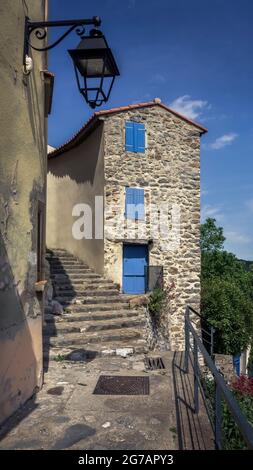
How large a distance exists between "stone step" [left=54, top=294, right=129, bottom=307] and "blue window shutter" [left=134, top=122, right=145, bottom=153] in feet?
18.2

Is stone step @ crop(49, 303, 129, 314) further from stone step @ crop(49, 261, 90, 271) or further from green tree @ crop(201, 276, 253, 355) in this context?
green tree @ crop(201, 276, 253, 355)

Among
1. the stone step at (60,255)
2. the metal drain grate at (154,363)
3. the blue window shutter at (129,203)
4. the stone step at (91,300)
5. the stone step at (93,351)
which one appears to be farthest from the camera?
the stone step at (60,255)

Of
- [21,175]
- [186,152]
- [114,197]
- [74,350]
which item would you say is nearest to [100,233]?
[114,197]

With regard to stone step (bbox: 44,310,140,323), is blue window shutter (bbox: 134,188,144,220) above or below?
above

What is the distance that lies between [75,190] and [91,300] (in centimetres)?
648

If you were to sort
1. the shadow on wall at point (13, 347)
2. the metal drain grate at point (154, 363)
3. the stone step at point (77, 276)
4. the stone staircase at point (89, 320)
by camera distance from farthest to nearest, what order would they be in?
1. the stone step at point (77, 276)
2. the stone staircase at point (89, 320)
3. the metal drain grate at point (154, 363)
4. the shadow on wall at point (13, 347)

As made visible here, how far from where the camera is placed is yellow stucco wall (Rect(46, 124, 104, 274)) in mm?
12906

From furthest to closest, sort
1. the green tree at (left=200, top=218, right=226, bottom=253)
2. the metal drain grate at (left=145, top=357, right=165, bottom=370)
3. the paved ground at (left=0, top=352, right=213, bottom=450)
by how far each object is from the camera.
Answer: the green tree at (left=200, top=218, right=226, bottom=253) → the metal drain grate at (left=145, top=357, right=165, bottom=370) → the paved ground at (left=0, top=352, right=213, bottom=450)

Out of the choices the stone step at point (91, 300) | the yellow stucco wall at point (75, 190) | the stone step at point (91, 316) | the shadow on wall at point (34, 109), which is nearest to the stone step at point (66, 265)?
the yellow stucco wall at point (75, 190)

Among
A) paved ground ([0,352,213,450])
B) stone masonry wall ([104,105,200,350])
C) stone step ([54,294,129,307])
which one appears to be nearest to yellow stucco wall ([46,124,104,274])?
stone masonry wall ([104,105,200,350])

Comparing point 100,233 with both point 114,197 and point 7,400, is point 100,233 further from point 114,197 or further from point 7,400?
point 7,400

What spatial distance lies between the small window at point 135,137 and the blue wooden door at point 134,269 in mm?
3528

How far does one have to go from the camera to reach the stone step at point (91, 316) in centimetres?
845

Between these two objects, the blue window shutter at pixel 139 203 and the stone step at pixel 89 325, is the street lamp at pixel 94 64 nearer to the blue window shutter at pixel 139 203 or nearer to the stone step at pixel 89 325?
the stone step at pixel 89 325
